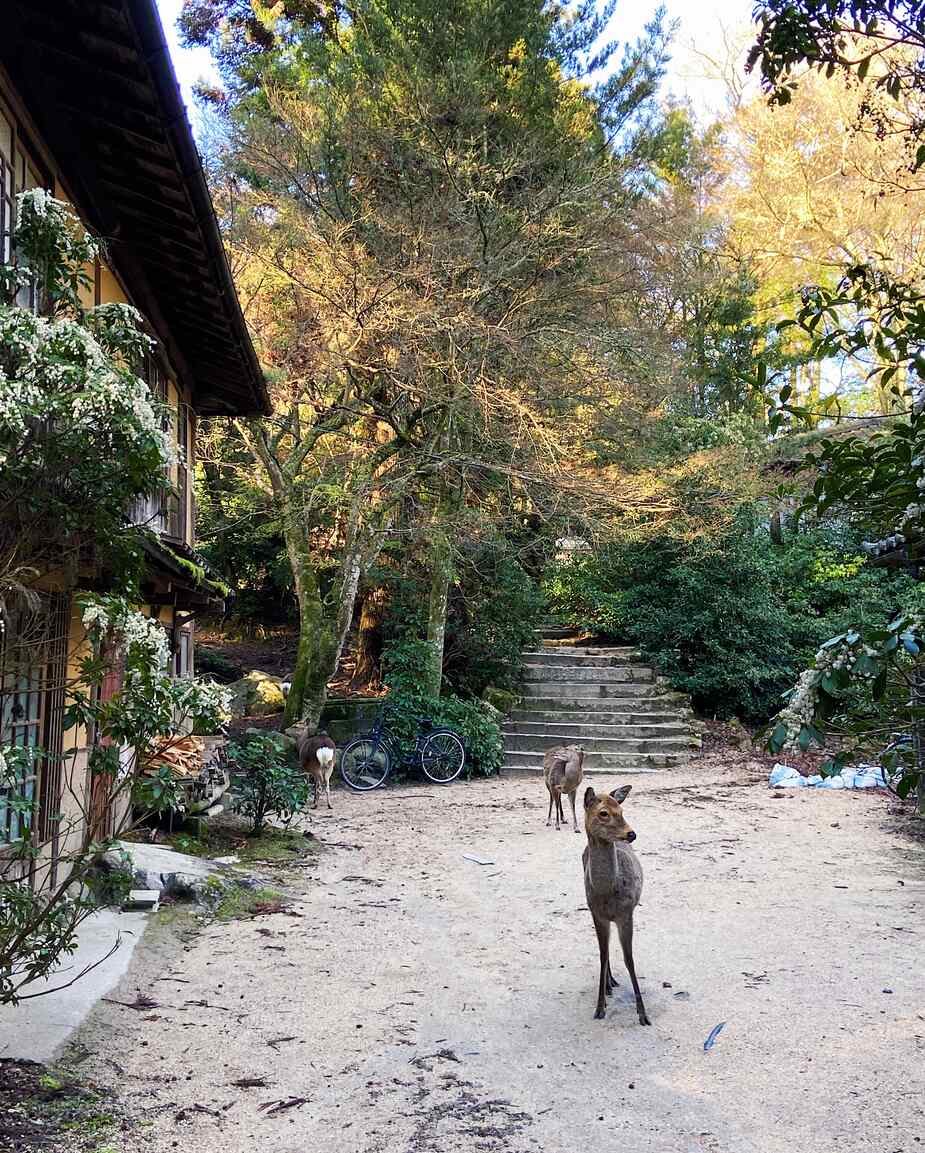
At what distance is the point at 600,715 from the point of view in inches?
722

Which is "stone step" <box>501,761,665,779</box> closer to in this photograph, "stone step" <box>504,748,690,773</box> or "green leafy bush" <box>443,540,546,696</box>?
"stone step" <box>504,748,690,773</box>

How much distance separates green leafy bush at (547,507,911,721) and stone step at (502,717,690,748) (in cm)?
175

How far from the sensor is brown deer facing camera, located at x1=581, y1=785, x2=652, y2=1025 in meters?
5.67

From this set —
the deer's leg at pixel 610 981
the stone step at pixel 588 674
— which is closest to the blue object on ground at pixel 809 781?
the stone step at pixel 588 674

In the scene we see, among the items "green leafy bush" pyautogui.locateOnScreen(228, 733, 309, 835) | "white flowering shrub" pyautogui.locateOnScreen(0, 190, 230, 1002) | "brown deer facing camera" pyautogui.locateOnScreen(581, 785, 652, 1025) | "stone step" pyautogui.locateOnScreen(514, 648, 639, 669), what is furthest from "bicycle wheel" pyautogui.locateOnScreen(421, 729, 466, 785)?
"white flowering shrub" pyautogui.locateOnScreen(0, 190, 230, 1002)

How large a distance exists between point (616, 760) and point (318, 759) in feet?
19.6

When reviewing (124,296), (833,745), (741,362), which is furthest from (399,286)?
(741,362)

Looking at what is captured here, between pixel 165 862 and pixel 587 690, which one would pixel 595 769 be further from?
pixel 165 862

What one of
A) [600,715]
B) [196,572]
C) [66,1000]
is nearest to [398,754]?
[600,715]

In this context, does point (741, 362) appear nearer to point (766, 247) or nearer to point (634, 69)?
point (766, 247)

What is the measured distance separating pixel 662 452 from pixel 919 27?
17223mm

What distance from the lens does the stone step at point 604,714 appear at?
60.1 feet

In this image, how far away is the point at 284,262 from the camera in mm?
14953

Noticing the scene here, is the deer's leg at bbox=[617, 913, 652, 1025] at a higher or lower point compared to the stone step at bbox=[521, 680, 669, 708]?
lower
